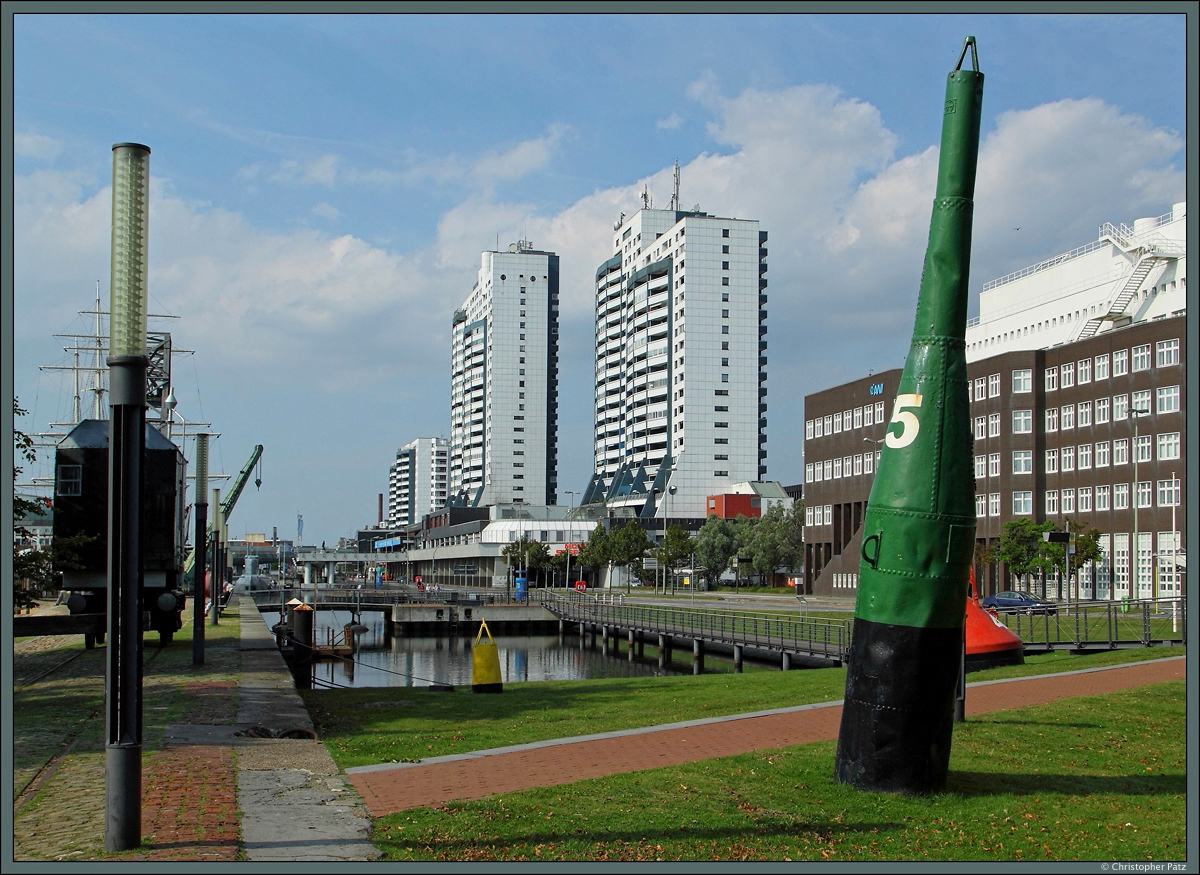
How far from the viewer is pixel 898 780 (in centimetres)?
1042

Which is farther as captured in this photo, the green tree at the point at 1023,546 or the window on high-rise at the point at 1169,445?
the green tree at the point at 1023,546

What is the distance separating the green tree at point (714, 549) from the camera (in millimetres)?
109188

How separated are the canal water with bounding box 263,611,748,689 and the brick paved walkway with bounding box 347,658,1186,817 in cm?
2059

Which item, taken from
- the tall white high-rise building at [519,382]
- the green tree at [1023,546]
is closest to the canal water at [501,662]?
the green tree at [1023,546]

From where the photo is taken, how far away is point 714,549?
109 meters

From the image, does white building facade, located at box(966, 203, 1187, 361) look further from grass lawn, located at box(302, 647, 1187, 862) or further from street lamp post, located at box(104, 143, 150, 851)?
street lamp post, located at box(104, 143, 150, 851)

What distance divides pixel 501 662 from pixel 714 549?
58128mm

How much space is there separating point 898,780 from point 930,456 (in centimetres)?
317

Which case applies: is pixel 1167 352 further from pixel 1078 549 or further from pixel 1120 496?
pixel 1078 549

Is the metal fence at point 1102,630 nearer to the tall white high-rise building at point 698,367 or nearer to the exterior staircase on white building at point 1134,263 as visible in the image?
the exterior staircase on white building at point 1134,263

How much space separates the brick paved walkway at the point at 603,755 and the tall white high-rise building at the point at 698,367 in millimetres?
121242

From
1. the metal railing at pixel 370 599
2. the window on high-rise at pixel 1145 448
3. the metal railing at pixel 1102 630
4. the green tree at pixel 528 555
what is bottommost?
the metal railing at pixel 370 599

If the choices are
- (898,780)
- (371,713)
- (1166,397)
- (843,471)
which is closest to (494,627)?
(843,471)

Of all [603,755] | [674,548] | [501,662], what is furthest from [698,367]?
[603,755]
